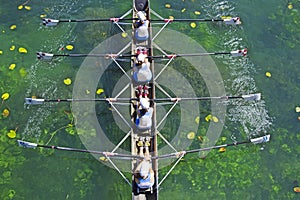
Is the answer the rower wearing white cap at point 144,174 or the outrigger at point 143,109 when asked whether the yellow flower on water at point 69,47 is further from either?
the rower wearing white cap at point 144,174

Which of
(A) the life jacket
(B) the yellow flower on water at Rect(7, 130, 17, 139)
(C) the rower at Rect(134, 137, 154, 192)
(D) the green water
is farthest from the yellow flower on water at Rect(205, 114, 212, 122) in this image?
(B) the yellow flower on water at Rect(7, 130, 17, 139)

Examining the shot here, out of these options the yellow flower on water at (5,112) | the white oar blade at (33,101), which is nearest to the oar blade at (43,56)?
the white oar blade at (33,101)

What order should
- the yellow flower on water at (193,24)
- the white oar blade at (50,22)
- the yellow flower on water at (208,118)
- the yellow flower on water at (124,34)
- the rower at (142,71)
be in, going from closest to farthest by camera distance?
the rower at (142,71)
the yellow flower on water at (208,118)
the white oar blade at (50,22)
the yellow flower on water at (124,34)
the yellow flower on water at (193,24)

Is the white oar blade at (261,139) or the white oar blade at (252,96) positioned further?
the white oar blade at (252,96)

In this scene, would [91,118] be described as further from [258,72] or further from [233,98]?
[258,72]

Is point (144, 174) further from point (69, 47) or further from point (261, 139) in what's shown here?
point (69, 47)

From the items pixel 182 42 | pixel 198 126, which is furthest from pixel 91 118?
pixel 182 42
